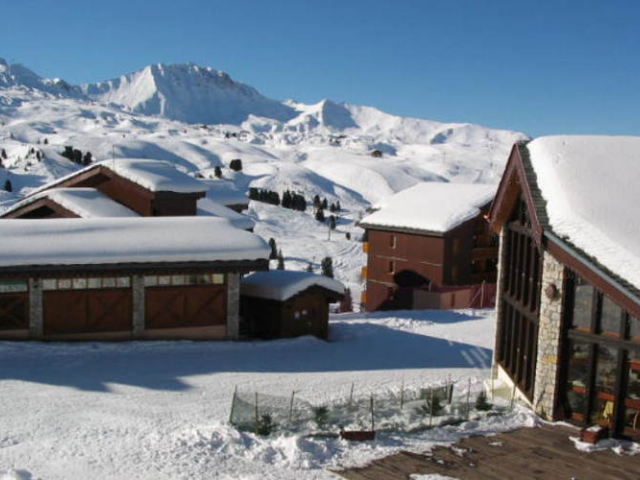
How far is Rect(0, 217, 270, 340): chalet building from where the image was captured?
20562 millimetres

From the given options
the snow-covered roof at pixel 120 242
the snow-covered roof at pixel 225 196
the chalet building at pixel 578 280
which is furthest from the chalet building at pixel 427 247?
the chalet building at pixel 578 280

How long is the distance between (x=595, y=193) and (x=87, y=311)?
14.6 metres

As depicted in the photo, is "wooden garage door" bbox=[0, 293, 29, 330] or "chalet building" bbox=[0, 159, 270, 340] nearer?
"wooden garage door" bbox=[0, 293, 29, 330]

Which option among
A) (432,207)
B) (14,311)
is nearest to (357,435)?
(14,311)

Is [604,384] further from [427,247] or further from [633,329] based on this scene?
[427,247]

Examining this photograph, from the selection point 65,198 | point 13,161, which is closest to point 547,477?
point 65,198

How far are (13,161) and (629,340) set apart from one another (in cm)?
10717

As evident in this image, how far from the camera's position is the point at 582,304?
13711 mm

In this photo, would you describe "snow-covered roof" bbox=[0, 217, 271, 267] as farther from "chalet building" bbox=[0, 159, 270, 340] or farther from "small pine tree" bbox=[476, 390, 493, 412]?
"small pine tree" bbox=[476, 390, 493, 412]

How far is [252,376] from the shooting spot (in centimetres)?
1886

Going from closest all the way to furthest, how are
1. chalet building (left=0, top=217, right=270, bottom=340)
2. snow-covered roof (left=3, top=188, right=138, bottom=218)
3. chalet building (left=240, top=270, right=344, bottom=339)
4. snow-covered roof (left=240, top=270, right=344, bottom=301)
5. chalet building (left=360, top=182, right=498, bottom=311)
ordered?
chalet building (left=0, top=217, right=270, bottom=340), snow-covered roof (left=240, top=270, right=344, bottom=301), chalet building (left=240, top=270, right=344, bottom=339), snow-covered roof (left=3, top=188, right=138, bottom=218), chalet building (left=360, top=182, right=498, bottom=311)

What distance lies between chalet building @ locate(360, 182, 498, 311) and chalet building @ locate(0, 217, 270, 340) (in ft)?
57.7

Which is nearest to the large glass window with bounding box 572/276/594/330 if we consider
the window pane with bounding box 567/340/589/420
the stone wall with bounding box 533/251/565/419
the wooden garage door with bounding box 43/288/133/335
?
the stone wall with bounding box 533/251/565/419

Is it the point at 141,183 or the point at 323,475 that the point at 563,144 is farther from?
the point at 141,183
